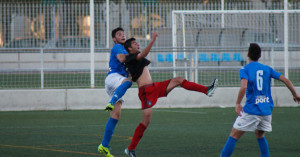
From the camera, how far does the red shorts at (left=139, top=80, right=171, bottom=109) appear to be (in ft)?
26.3

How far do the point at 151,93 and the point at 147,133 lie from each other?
9.62 ft

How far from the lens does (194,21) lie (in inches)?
755

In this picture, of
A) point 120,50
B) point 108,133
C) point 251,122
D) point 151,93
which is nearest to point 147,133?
point 108,133

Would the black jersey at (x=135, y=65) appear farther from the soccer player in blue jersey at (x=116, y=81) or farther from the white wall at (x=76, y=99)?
the white wall at (x=76, y=99)

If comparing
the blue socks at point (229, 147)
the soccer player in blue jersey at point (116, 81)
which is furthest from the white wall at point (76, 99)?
the blue socks at point (229, 147)

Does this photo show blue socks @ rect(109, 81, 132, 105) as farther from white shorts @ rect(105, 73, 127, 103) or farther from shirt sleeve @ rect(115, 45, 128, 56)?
shirt sleeve @ rect(115, 45, 128, 56)

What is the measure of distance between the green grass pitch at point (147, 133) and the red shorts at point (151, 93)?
892mm

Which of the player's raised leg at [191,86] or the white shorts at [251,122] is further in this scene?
the player's raised leg at [191,86]

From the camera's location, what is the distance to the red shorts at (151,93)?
26.3ft

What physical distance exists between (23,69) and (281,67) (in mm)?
8053

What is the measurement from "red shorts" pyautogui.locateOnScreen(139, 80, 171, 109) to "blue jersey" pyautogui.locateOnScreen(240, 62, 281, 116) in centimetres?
156

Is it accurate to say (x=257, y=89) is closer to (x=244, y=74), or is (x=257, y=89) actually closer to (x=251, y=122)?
(x=244, y=74)

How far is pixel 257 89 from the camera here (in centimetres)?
692

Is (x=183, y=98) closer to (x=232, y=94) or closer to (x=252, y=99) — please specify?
(x=232, y=94)
